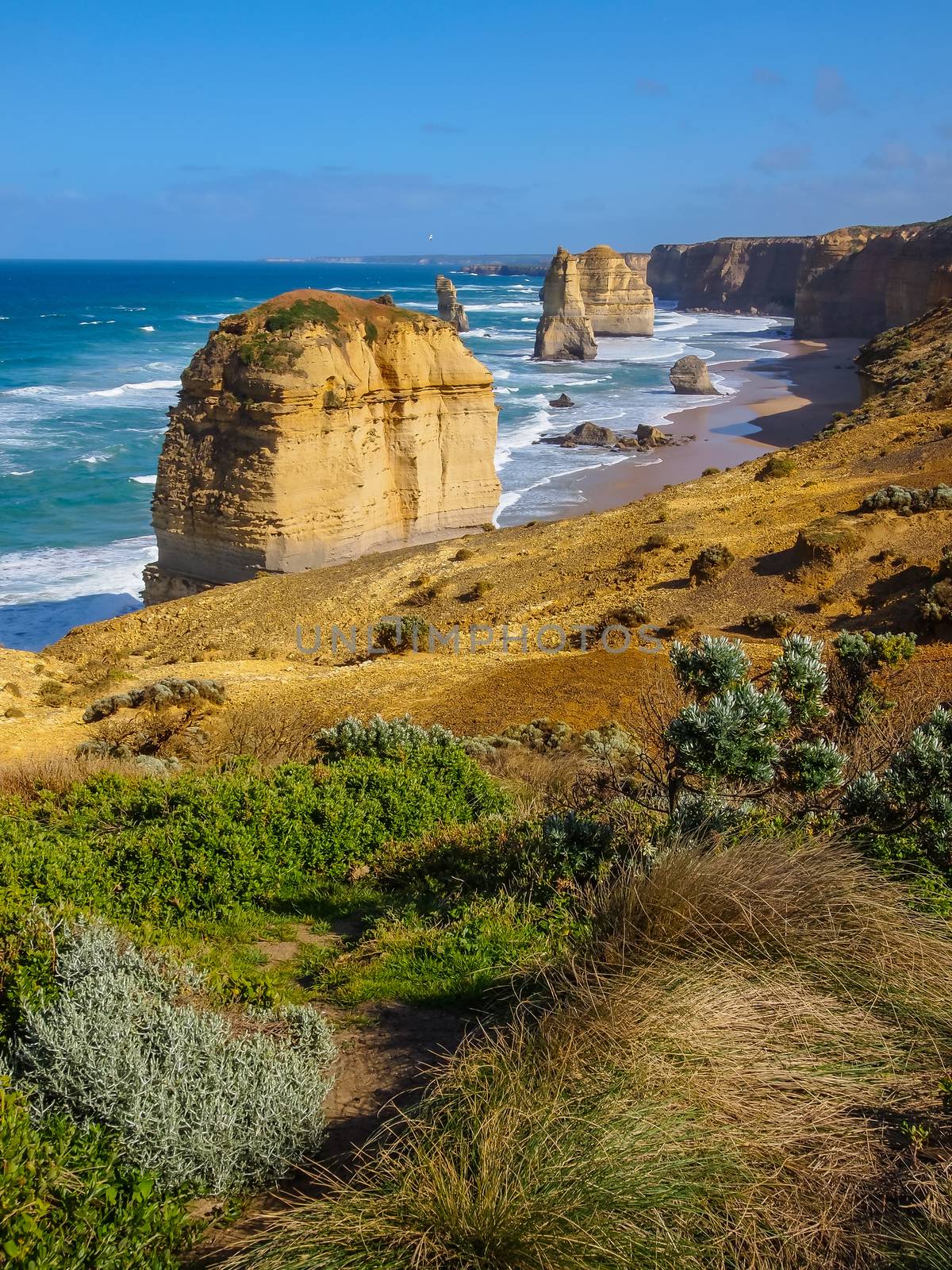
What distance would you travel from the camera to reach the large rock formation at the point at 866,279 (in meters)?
71.8

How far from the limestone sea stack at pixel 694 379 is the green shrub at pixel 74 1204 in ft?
197

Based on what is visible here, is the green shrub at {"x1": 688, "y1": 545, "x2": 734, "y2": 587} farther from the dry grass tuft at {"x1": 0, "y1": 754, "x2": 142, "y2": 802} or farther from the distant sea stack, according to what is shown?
the distant sea stack

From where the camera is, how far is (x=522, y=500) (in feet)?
119

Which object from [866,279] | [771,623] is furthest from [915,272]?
[771,623]

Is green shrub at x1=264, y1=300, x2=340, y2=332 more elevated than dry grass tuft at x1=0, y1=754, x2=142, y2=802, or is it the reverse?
green shrub at x1=264, y1=300, x2=340, y2=332

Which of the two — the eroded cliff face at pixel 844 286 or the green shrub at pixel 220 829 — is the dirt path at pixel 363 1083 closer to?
the green shrub at pixel 220 829

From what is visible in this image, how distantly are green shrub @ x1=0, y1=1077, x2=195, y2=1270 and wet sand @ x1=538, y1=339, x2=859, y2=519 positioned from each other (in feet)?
101

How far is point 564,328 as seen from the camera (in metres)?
86.6

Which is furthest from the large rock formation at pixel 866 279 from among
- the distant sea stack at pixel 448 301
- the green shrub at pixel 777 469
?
the green shrub at pixel 777 469

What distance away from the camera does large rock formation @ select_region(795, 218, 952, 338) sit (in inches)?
2827

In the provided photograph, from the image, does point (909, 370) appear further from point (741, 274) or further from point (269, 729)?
point (741, 274)

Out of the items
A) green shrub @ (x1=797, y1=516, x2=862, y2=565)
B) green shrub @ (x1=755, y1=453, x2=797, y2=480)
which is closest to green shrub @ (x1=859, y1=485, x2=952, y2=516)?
green shrub @ (x1=797, y1=516, x2=862, y2=565)

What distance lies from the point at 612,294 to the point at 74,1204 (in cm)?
10867

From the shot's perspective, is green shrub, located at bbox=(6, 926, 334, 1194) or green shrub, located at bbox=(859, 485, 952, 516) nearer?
green shrub, located at bbox=(6, 926, 334, 1194)
